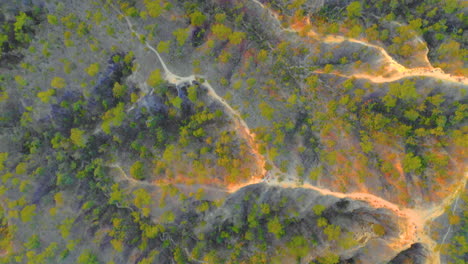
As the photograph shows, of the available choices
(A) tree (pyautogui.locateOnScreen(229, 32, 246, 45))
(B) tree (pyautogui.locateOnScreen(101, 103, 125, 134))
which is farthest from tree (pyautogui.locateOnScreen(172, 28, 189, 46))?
(B) tree (pyautogui.locateOnScreen(101, 103, 125, 134))

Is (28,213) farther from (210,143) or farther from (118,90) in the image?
(210,143)

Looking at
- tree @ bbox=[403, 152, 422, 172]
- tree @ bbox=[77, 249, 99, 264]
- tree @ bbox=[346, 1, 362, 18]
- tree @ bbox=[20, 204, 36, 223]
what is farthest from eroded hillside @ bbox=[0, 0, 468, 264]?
tree @ bbox=[346, 1, 362, 18]

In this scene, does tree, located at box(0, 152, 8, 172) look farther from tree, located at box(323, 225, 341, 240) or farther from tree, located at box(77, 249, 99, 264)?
tree, located at box(323, 225, 341, 240)

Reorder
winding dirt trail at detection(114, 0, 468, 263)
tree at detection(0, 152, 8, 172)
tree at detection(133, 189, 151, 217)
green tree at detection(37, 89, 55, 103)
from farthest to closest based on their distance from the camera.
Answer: tree at detection(133, 189, 151, 217), tree at detection(0, 152, 8, 172), green tree at detection(37, 89, 55, 103), winding dirt trail at detection(114, 0, 468, 263)

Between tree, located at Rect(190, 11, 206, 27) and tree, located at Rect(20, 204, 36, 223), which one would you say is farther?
tree, located at Rect(190, 11, 206, 27)

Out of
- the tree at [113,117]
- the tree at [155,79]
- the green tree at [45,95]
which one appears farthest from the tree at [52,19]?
the tree at [155,79]

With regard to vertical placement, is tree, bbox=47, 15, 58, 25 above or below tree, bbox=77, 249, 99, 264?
above

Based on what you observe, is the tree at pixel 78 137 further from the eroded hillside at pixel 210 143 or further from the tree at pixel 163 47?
the tree at pixel 163 47

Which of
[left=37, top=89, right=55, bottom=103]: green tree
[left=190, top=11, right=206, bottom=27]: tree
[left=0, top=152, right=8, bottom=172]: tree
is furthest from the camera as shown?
[left=190, top=11, right=206, bottom=27]: tree

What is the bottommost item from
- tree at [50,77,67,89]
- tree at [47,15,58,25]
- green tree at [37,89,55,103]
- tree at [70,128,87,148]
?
tree at [70,128,87,148]

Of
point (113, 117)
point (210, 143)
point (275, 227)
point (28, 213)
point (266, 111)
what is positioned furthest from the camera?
point (210, 143)

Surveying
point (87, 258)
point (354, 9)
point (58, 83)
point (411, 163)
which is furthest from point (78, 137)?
point (411, 163)

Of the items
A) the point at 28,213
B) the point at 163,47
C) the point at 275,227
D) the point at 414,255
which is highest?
the point at 163,47
